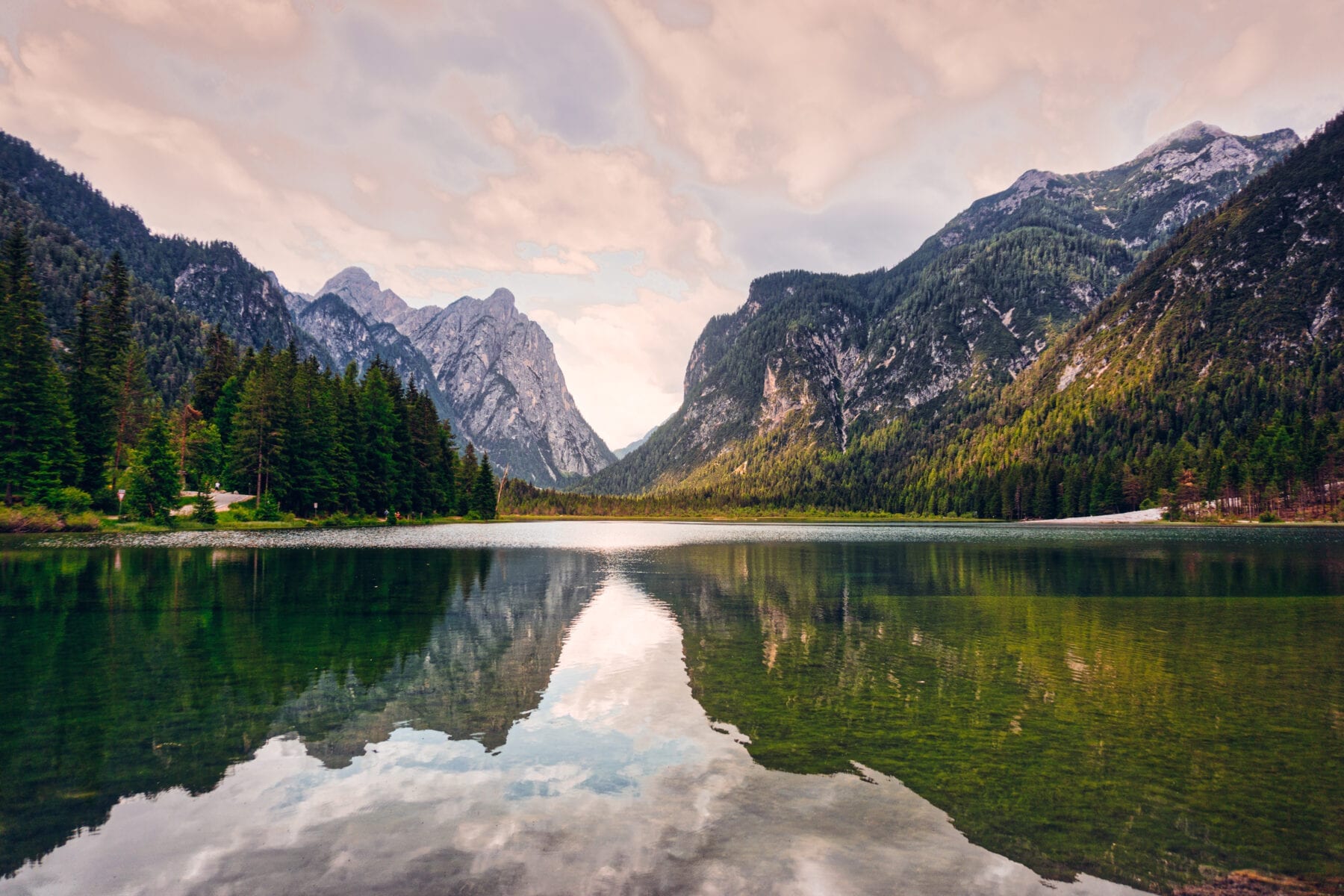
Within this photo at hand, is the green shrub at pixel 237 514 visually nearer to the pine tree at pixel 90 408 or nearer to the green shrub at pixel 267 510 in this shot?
the green shrub at pixel 267 510

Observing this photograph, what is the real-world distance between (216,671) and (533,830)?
45.6 feet

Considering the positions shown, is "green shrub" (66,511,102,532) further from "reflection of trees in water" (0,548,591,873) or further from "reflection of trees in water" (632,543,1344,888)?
"reflection of trees in water" (632,543,1344,888)

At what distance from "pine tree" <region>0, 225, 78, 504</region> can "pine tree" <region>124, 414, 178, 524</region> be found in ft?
22.1

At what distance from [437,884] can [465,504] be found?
6037 inches

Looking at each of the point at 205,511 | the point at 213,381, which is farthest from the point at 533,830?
the point at 213,381

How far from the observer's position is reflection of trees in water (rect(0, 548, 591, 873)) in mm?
11242

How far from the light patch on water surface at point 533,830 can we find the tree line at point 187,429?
88.6 m

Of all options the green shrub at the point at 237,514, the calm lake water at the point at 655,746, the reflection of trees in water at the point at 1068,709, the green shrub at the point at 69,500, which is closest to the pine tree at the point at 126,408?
the green shrub at the point at 69,500

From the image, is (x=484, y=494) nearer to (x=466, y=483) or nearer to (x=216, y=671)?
(x=466, y=483)

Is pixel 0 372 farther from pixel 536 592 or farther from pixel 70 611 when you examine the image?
pixel 536 592

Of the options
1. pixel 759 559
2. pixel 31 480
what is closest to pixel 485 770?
pixel 759 559

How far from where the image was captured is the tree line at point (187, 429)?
7319 centimetres

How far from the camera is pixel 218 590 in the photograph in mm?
32781

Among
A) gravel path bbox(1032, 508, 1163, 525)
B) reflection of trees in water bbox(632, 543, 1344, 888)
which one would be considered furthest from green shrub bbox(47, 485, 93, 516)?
gravel path bbox(1032, 508, 1163, 525)
